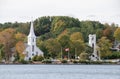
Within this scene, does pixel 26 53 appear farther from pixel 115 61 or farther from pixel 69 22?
pixel 69 22

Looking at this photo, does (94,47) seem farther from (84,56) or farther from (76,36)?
(84,56)

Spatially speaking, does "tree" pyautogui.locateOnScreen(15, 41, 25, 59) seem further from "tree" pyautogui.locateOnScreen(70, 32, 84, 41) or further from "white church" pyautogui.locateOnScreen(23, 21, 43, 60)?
"tree" pyautogui.locateOnScreen(70, 32, 84, 41)

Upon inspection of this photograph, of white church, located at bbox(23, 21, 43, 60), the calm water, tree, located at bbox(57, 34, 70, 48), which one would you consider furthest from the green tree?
the calm water

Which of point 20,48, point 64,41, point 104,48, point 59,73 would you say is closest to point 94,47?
point 104,48

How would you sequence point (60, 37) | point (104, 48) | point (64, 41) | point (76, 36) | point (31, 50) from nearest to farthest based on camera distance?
point (64, 41) < point (60, 37) < point (104, 48) < point (31, 50) < point (76, 36)

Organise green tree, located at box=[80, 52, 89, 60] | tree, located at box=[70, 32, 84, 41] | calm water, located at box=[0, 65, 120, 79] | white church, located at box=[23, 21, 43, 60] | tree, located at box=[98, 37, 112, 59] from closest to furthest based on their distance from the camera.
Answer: calm water, located at box=[0, 65, 120, 79] → green tree, located at box=[80, 52, 89, 60] → white church, located at box=[23, 21, 43, 60] → tree, located at box=[98, 37, 112, 59] → tree, located at box=[70, 32, 84, 41]

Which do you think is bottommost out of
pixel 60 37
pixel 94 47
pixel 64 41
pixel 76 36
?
pixel 94 47

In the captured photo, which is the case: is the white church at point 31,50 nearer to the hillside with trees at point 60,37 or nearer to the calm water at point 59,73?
the hillside with trees at point 60,37

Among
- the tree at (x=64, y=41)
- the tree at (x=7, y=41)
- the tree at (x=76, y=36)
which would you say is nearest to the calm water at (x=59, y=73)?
the tree at (x=64, y=41)

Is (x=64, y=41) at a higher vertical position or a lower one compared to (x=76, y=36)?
lower

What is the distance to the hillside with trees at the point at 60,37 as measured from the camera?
97.1 meters

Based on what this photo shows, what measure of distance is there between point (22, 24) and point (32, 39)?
2706 centimetres

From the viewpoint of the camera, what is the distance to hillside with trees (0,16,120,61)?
9712 centimetres

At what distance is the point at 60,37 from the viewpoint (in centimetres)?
9769
